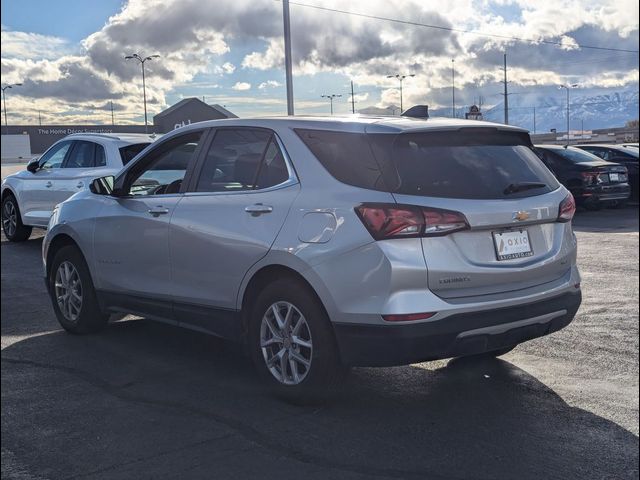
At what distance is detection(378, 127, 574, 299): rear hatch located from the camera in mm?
3439

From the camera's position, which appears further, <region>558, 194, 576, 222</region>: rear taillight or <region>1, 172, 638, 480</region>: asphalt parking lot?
<region>558, 194, 576, 222</region>: rear taillight

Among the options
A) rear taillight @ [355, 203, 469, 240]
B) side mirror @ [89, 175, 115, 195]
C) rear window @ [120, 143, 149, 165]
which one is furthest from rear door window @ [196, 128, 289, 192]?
rear window @ [120, 143, 149, 165]

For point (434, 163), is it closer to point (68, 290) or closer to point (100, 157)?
point (68, 290)

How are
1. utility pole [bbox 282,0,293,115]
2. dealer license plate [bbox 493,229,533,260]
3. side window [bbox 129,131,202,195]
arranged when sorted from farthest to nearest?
1. side window [bbox 129,131,202,195]
2. dealer license plate [bbox 493,229,533,260]
3. utility pole [bbox 282,0,293,115]

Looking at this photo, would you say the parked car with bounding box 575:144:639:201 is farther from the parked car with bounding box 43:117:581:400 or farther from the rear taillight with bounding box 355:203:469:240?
the rear taillight with bounding box 355:203:469:240

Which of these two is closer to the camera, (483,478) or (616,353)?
(483,478)

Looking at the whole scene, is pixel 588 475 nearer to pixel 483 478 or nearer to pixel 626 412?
pixel 483 478

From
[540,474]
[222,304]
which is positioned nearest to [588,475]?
[540,474]

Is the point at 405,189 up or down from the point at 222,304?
up

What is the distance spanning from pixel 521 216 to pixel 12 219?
15.5 feet

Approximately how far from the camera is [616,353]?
504cm

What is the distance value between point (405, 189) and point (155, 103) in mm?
1522

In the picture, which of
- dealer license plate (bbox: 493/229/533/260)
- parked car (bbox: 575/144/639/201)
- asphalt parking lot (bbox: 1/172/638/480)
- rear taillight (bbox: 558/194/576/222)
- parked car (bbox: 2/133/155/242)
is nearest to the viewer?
asphalt parking lot (bbox: 1/172/638/480)

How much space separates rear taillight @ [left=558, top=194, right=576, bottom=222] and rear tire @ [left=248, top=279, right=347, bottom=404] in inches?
51.4
